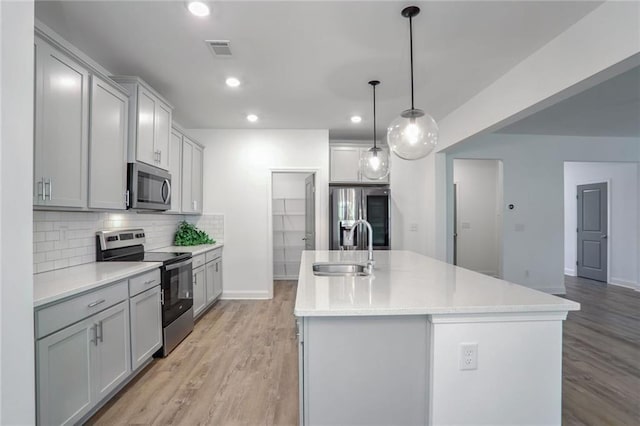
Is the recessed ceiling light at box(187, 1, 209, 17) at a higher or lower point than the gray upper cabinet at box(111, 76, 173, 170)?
higher

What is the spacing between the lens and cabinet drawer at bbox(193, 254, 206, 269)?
357 centimetres

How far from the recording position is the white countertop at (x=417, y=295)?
1.40 m

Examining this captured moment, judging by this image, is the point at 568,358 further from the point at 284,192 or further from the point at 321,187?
the point at 284,192

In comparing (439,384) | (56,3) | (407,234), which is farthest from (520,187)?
(56,3)

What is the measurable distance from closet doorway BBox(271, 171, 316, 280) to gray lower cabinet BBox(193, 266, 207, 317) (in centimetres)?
256

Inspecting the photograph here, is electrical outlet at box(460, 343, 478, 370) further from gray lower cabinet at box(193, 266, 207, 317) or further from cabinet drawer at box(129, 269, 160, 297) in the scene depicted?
gray lower cabinet at box(193, 266, 207, 317)

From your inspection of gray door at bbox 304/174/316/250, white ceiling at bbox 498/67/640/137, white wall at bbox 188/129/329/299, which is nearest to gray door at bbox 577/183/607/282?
white ceiling at bbox 498/67/640/137

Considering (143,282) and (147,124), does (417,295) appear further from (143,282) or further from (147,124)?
(147,124)

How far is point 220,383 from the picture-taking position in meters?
2.39

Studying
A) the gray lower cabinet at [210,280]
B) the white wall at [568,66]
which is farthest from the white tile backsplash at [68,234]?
the white wall at [568,66]

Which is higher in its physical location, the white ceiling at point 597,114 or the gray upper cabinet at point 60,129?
the white ceiling at point 597,114

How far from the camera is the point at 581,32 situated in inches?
A: 82.0

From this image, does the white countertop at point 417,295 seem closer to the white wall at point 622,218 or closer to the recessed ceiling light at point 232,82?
the recessed ceiling light at point 232,82

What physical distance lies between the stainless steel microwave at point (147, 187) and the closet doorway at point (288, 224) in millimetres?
3310
